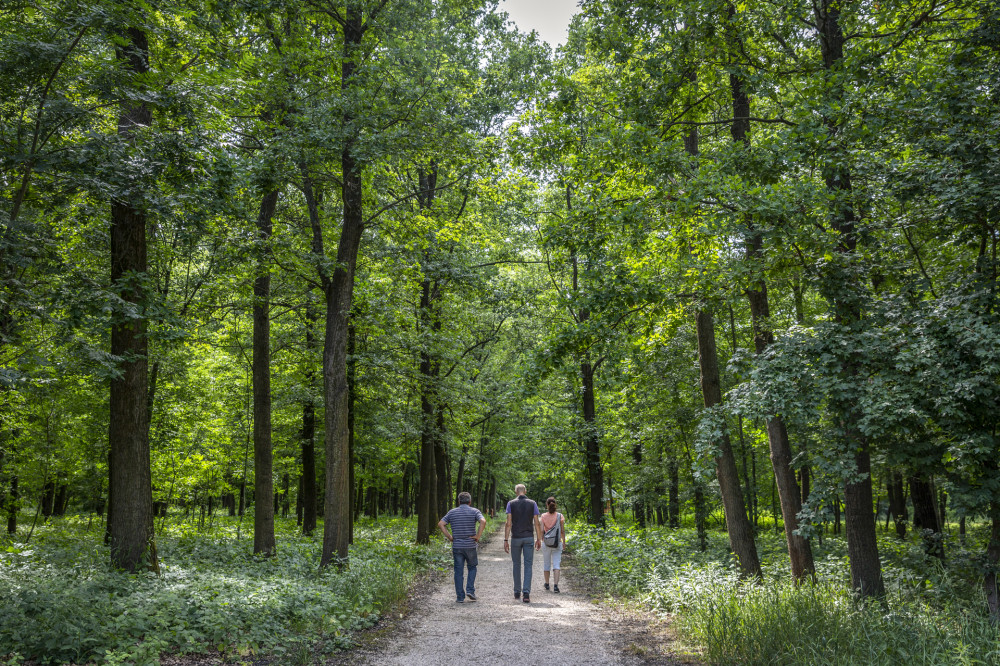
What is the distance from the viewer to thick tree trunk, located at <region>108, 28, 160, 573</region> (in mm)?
7832

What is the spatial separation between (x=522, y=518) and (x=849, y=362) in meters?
6.40

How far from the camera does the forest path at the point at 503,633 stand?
632 cm

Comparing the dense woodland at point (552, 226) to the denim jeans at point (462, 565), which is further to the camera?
the denim jeans at point (462, 565)

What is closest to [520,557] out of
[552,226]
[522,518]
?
[522,518]

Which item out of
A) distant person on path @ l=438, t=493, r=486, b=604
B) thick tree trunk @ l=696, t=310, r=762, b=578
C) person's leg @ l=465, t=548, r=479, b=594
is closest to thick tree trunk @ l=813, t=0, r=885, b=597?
thick tree trunk @ l=696, t=310, r=762, b=578

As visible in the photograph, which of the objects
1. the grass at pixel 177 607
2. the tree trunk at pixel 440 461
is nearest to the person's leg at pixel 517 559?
the grass at pixel 177 607

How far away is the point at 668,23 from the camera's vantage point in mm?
9031

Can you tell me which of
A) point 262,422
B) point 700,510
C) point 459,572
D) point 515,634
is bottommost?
point 700,510

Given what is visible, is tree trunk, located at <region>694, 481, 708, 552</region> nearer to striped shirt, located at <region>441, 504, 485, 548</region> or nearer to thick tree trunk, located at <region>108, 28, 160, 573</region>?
striped shirt, located at <region>441, 504, 485, 548</region>

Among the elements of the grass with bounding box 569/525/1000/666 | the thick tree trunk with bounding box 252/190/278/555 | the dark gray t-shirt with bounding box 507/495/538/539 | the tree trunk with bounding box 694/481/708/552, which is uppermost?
the thick tree trunk with bounding box 252/190/278/555

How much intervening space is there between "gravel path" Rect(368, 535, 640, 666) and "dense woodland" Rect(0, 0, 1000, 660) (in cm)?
265

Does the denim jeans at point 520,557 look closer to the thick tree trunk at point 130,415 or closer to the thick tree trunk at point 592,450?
the thick tree trunk at point 130,415

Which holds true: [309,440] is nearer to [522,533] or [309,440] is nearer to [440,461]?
[440,461]

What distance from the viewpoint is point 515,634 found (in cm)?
737
